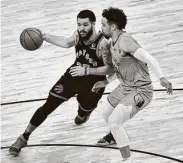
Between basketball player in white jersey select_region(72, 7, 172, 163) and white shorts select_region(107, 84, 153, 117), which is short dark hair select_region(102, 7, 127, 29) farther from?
white shorts select_region(107, 84, 153, 117)

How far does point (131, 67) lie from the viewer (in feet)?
20.7

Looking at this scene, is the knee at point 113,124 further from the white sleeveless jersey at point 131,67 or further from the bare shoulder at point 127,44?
the bare shoulder at point 127,44

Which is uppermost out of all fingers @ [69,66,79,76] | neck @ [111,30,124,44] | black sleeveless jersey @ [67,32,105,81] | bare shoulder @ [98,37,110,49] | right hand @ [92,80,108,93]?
neck @ [111,30,124,44]

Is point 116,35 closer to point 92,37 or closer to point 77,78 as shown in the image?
point 92,37

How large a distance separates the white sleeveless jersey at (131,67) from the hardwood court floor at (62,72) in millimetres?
893

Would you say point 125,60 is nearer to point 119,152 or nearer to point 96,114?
point 119,152

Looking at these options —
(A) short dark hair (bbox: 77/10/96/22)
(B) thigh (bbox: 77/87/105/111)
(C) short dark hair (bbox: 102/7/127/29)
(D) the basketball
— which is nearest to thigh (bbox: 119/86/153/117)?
(C) short dark hair (bbox: 102/7/127/29)

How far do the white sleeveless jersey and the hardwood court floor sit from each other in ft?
2.93

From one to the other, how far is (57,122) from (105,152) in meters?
1.10

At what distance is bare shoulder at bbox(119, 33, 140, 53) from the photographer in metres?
6.12

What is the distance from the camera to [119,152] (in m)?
6.91

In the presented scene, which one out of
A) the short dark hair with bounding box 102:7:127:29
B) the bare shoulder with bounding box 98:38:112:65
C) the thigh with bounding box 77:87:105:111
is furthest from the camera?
the thigh with bounding box 77:87:105:111

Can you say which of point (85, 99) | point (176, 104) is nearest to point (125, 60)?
point (85, 99)

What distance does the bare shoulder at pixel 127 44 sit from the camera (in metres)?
6.12
